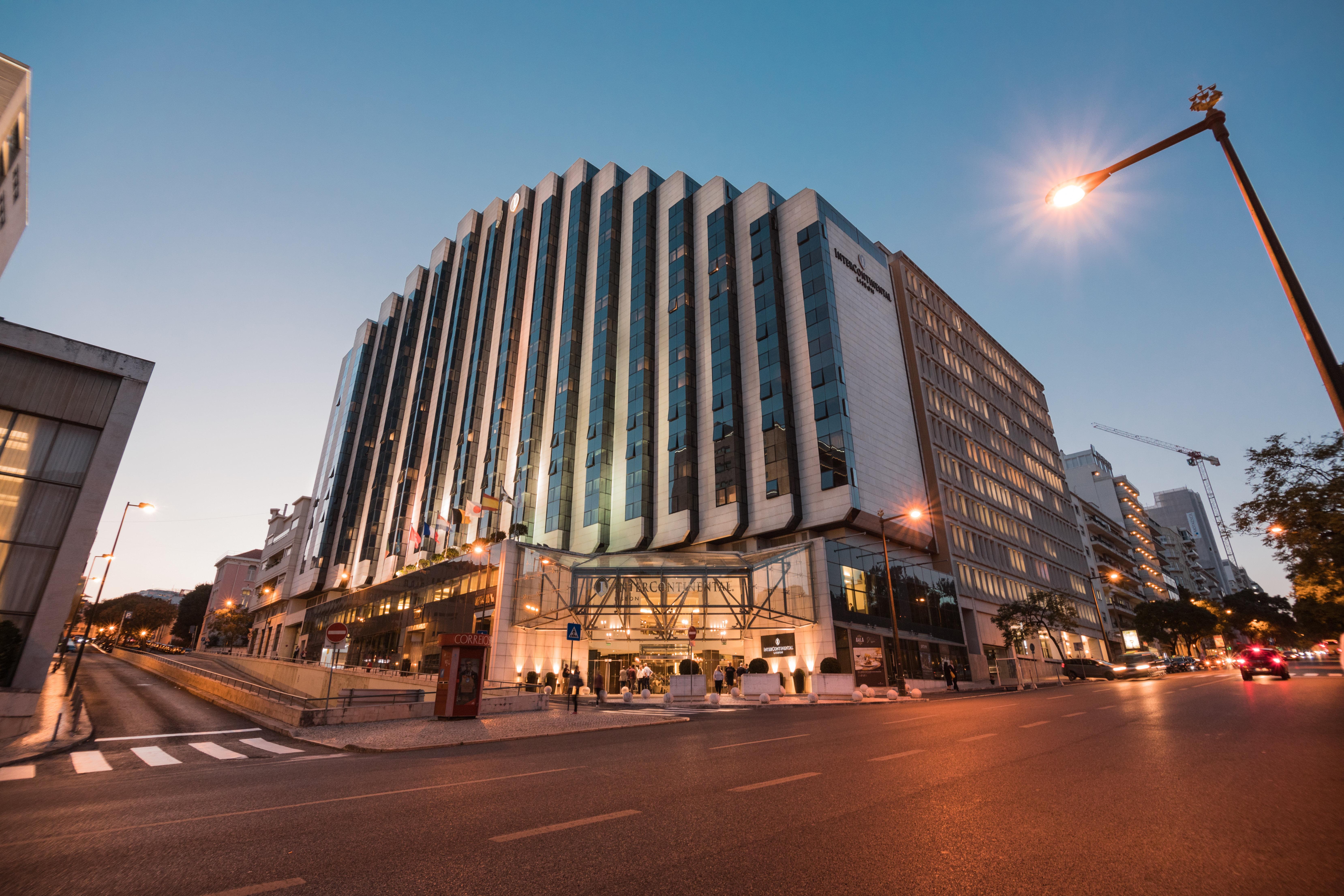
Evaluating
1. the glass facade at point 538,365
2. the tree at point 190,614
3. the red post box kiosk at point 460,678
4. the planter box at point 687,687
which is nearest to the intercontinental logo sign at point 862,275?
the glass facade at point 538,365

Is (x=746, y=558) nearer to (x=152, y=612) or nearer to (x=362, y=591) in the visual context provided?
(x=362, y=591)

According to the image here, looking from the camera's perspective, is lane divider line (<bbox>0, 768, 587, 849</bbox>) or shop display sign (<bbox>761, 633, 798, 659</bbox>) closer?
lane divider line (<bbox>0, 768, 587, 849</bbox>)

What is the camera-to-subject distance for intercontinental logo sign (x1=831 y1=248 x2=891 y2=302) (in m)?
59.9

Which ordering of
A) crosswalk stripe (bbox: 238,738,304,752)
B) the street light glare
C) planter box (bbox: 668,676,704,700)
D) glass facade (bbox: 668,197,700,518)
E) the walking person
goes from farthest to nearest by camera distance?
glass facade (bbox: 668,197,700,518), the walking person, planter box (bbox: 668,676,704,700), crosswalk stripe (bbox: 238,738,304,752), the street light glare

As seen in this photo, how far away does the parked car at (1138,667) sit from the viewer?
49.9 meters

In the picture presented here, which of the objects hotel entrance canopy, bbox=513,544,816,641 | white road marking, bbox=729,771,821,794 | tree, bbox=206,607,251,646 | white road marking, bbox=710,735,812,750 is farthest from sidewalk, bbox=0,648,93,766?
tree, bbox=206,607,251,646

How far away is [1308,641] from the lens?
129 metres

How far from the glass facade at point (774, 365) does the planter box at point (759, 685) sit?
57.8 ft

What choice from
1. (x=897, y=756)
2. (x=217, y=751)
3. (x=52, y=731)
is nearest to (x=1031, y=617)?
(x=897, y=756)

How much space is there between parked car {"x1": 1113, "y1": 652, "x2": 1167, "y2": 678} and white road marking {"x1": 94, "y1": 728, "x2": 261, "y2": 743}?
60.4 m

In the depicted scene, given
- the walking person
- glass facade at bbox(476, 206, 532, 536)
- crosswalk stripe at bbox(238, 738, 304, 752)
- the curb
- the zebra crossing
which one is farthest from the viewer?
glass facade at bbox(476, 206, 532, 536)

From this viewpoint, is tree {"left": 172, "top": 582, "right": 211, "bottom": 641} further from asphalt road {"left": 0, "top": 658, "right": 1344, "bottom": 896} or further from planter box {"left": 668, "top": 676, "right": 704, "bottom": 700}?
asphalt road {"left": 0, "top": 658, "right": 1344, "bottom": 896}

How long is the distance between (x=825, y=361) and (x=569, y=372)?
2899cm

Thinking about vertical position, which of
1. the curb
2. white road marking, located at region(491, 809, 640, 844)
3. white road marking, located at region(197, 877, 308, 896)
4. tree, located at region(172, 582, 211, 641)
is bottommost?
the curb
